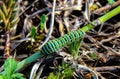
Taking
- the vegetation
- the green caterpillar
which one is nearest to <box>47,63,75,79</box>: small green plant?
the vegetation

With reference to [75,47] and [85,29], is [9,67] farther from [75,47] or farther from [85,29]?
[85,29]

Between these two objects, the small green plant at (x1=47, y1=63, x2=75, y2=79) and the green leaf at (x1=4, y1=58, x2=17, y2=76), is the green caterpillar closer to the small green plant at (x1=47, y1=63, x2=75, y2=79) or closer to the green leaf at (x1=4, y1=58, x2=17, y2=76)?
the small green plant at (x1=47, y1=63, x2=75, y2=79)

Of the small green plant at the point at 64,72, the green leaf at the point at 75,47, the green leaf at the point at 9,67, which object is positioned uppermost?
the green leaf at the point at 75,47

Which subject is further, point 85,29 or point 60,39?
point 85,29

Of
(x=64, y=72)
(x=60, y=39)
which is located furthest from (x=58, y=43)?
(x=64, y=72)

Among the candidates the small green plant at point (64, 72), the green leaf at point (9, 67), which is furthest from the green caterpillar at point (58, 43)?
the green leaf at point (9, 67)

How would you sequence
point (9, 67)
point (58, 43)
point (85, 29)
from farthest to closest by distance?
point (85, 29)
point (58, 43)
point (9, 67)

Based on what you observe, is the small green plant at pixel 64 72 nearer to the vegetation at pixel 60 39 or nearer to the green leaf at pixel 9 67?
the vegetation at pixel 60 39

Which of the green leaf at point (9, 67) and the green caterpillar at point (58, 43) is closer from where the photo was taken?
the green leaf at point (9, 67)

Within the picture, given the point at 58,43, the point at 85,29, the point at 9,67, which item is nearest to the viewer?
the point at 9,67

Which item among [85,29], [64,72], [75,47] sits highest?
[85,29]

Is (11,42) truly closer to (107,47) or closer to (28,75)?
(28,75)
